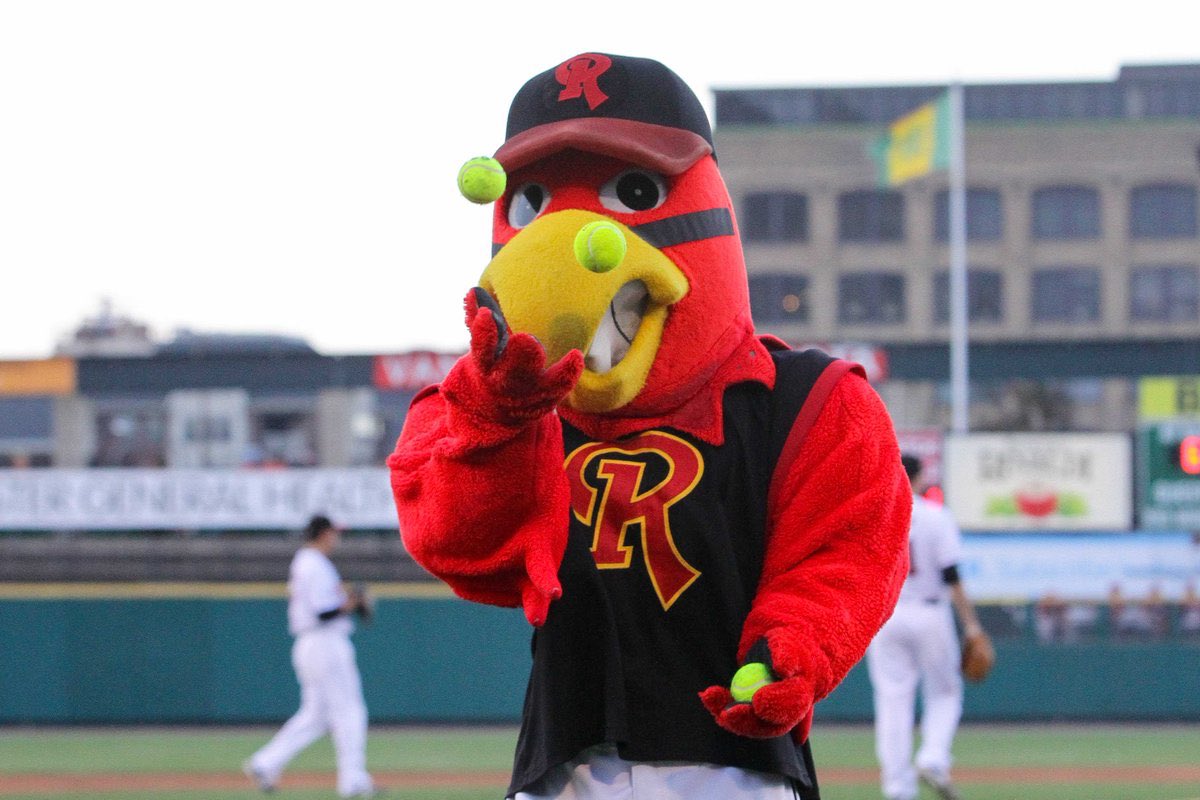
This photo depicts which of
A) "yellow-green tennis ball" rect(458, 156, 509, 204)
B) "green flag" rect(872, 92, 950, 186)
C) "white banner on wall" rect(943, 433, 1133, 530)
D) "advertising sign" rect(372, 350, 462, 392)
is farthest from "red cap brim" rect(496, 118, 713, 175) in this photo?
"green flag" rect(872, 92, 950, 186)

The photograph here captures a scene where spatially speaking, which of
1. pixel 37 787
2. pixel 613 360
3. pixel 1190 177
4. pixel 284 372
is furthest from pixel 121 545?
pixel 1190 177

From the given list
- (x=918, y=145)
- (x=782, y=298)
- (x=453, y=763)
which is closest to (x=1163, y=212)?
(x=782, y=298)

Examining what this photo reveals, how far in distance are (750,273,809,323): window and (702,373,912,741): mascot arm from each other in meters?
49.2

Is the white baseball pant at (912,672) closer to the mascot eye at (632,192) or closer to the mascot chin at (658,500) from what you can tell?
the mascot chin at (658,500)

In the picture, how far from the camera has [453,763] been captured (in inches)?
460

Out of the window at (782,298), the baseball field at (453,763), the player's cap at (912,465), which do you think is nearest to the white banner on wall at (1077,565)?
the baseball field at (453,763)

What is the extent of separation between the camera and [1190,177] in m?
51.0

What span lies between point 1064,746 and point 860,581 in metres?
11.0

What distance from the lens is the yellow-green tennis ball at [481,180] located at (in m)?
2.33

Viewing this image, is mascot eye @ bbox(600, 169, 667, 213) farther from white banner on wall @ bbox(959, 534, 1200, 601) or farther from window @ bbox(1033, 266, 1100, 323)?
window @ bbox(1033, 266, 1100, 323)

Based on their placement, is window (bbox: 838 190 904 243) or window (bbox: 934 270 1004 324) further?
window (bbox: 838 190 904 243)

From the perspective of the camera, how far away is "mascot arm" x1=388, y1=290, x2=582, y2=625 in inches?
85.2

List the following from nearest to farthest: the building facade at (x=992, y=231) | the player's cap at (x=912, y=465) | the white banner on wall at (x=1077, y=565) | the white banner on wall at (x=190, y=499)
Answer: the player's cap at (x=912, y=465), the white banner on wall at (x=1077, y=565), the white banner on wall at (x=190, y=499), the building facade at (x=992, y=231)

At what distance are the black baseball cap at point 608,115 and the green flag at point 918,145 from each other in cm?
2308
